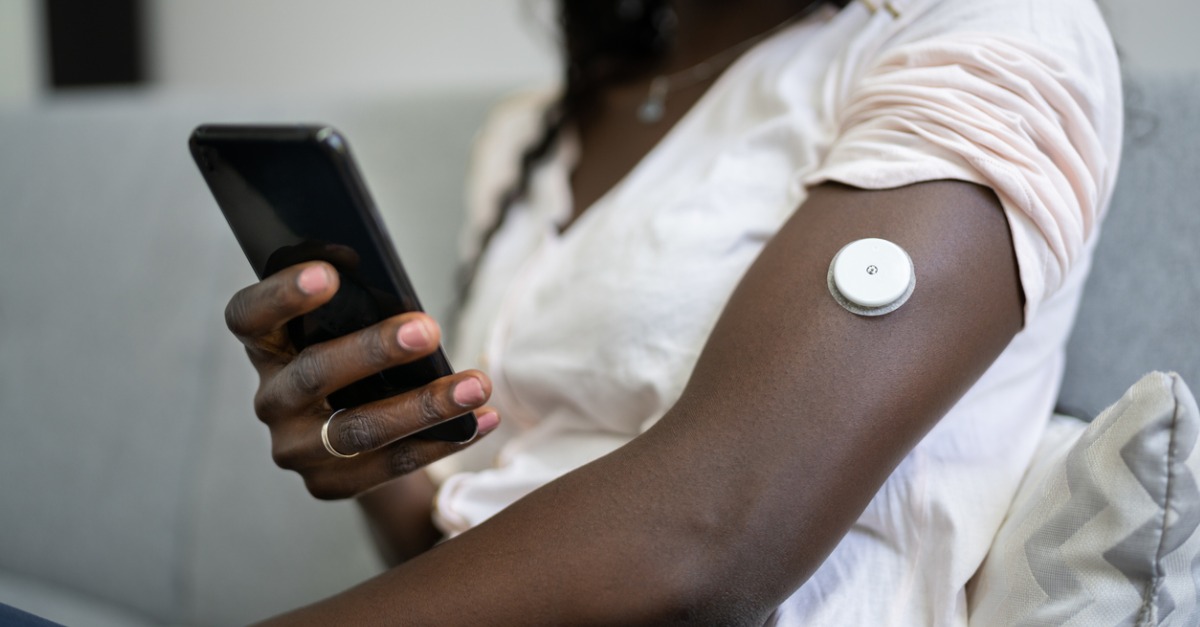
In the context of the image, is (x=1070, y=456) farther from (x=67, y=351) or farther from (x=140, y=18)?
(x=140, y=18)

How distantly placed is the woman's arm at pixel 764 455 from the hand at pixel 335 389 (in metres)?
0.08

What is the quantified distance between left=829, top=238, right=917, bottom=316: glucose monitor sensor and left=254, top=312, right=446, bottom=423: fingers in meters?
0.25

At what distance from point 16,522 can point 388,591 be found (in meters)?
1.06

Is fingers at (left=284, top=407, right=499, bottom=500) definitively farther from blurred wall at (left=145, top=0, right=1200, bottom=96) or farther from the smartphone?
blurred wall at (left=145, top=0, right=1200, bottom=96)

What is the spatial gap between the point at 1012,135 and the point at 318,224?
44 centimetres

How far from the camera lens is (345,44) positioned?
5.99ft

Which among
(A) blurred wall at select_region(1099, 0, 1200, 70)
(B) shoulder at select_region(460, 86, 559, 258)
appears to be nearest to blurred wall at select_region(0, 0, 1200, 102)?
(B) shoulder at select_region(460, 86, 559, 258)

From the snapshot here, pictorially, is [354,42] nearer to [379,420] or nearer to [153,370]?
[153,370]

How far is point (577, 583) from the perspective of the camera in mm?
533

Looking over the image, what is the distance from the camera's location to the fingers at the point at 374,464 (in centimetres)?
61

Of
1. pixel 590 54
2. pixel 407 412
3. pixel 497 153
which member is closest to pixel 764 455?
pixel 407 412

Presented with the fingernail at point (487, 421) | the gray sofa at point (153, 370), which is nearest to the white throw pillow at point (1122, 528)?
the fingernail at point (487, 421)

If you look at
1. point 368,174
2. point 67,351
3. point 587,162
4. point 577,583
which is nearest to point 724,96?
point 587,162

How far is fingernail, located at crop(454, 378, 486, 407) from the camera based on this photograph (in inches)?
21.7
